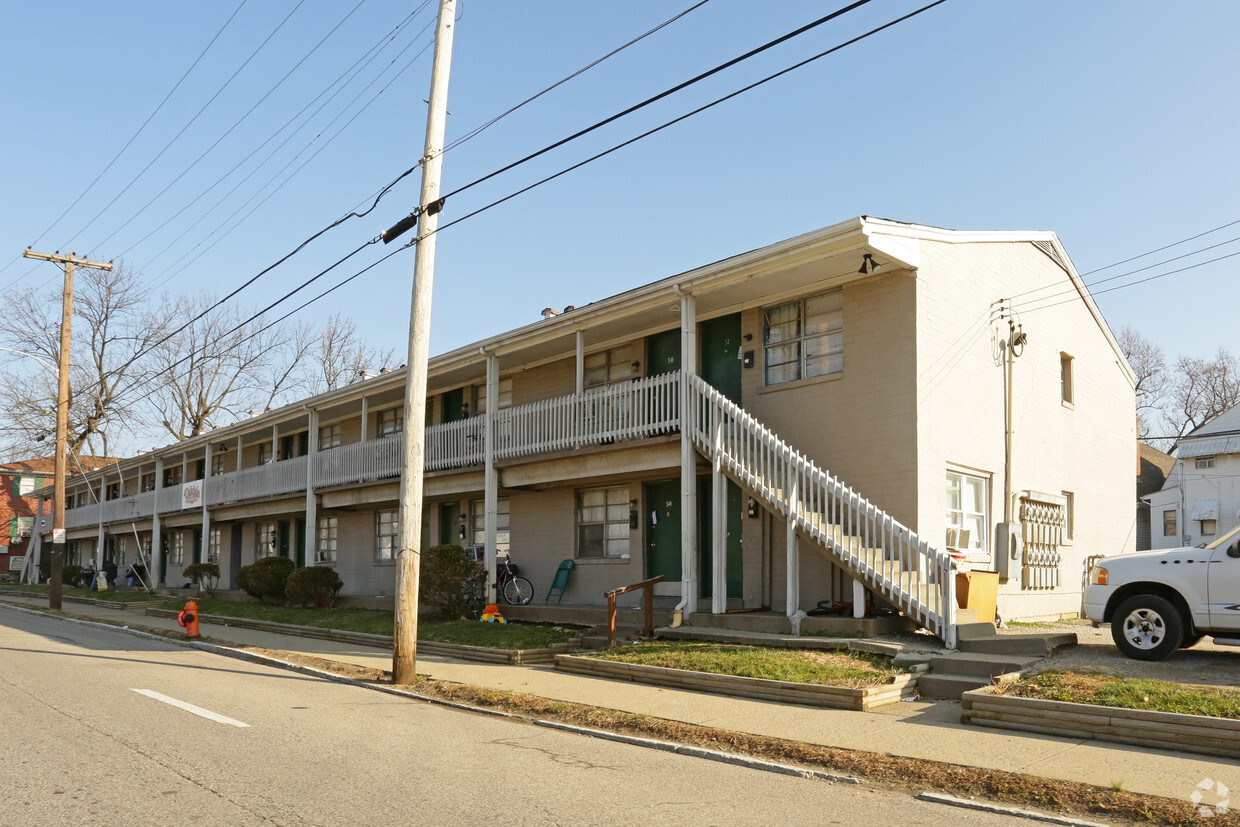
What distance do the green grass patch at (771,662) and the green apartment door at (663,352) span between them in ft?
20.3

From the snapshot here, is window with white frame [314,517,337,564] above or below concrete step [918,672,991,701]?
above

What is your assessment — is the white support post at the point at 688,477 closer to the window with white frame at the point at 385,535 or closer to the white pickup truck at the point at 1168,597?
the white pickup truck at the point at 1168,597

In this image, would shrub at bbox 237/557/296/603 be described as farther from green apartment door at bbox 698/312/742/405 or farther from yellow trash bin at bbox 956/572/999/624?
yellow trash bin at bbox 956/572/999/624

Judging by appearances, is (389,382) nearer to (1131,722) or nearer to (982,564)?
(982,564)

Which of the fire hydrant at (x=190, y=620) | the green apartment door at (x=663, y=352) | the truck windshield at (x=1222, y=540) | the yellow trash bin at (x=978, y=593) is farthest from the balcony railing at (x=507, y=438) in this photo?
the truck windshield at (x=1222, y=540)

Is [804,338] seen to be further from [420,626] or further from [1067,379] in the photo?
[420,626]

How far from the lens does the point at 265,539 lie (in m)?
32.5

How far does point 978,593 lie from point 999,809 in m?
6.76

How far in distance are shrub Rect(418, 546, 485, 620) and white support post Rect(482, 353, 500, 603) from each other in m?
0.33

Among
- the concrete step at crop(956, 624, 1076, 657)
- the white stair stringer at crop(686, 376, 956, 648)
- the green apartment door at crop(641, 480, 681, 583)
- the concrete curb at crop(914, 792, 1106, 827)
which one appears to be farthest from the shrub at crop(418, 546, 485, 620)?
the concrete curb at crop(914, 792, 1106, 827)

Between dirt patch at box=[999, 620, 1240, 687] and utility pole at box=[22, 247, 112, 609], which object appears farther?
utility pole at box=[22, 247, 112, 609]

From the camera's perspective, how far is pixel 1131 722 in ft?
26.4

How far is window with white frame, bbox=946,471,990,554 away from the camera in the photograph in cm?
1518

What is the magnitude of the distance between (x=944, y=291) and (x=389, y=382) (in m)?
12.7
